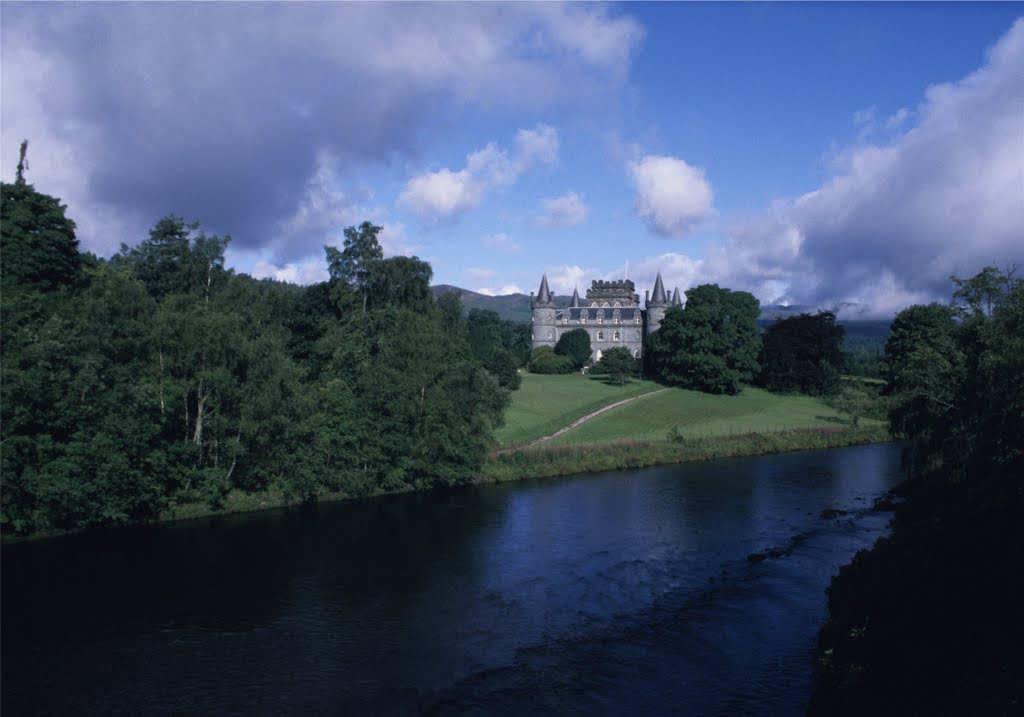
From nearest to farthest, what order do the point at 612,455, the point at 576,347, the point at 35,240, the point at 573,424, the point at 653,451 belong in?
1. the point at 35,240
2. the point at 612,455
3. the point at 653,451
4. the point at 573,424
5. the point at 576,347

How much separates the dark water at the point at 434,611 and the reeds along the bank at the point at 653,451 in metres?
8.41

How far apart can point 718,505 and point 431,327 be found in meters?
19.3

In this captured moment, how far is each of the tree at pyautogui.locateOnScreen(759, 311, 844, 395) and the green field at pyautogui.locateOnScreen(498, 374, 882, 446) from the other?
204 cm

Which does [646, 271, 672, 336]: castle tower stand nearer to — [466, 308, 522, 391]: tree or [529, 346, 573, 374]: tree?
[529, 346, 573, 374]: tree

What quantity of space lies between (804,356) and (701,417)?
24.8 m

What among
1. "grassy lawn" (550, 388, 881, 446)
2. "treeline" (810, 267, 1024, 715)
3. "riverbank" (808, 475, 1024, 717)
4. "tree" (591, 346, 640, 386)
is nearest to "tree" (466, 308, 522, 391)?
"tree" (591, 346, 640, 386)

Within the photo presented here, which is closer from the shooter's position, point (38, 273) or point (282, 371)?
point (282, 371)

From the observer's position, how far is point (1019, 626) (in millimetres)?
11797

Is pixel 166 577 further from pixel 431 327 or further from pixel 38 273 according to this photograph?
pixel 38 273

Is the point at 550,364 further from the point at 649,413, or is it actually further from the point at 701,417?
the point at 701,417

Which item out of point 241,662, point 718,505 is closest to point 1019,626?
point 241,662

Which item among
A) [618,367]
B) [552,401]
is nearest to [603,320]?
[618,367]

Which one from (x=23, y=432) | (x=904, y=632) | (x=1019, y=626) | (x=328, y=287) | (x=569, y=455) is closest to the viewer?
(x=1019, y=626)

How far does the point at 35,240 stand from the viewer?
3944 centimetres
